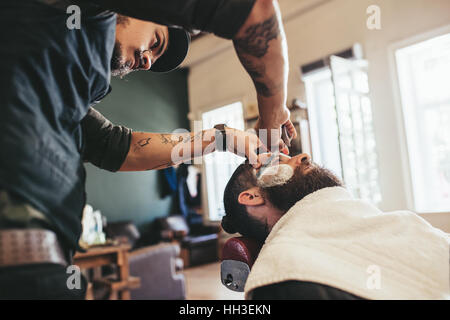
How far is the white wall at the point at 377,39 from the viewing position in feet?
12.0

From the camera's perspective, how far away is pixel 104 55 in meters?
0.75

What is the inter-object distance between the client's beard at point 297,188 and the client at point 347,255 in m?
0.04

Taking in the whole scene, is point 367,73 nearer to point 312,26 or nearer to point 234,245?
point 312,26

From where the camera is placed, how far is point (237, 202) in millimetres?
1243

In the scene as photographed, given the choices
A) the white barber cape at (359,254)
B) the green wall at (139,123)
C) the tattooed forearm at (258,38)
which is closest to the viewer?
the tattooed forearm at (258,38)

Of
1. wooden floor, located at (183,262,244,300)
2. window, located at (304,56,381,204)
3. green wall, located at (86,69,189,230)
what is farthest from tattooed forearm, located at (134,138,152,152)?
green wall, located at (86,69,189,230)

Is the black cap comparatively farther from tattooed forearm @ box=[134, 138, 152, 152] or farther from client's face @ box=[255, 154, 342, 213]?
client's face @ box=[255, 154, 342, 213]

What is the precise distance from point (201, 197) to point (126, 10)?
5638mm

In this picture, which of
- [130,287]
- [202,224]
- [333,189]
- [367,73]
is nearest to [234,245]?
[333,189]

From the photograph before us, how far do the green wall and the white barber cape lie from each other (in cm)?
457

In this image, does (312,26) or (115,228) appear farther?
(115,228)

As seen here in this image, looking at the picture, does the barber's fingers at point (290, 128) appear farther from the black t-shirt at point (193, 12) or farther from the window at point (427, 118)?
the window at point (427, 118)

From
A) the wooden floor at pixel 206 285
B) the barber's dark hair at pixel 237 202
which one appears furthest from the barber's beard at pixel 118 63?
the wooden floor at pixel 206 285

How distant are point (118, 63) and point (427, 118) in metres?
3.74
